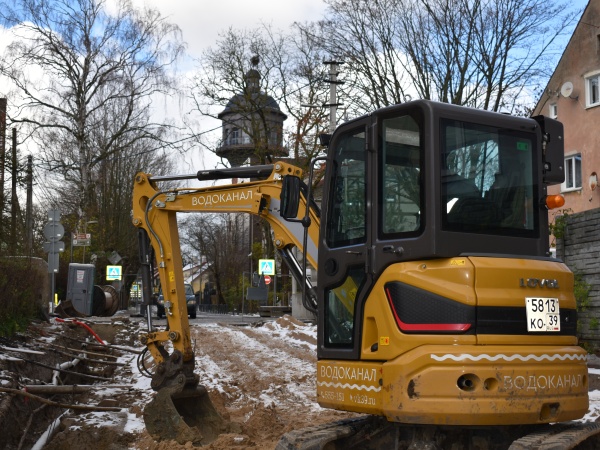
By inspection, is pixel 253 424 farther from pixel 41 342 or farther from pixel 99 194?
pixel 99 194

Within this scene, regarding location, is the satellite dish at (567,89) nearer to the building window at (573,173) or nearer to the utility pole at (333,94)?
the building window at (573,173)

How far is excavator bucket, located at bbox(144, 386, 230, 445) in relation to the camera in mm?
8836

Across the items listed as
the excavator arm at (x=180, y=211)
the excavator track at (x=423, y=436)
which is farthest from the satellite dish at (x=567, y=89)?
the excavator track at (x=423, y=436)

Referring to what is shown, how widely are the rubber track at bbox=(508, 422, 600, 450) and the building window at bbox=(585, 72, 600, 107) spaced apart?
25491 mm

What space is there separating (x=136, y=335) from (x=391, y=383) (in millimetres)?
19385

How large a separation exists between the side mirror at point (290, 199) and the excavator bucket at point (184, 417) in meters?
3.10

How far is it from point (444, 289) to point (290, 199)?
146 cm

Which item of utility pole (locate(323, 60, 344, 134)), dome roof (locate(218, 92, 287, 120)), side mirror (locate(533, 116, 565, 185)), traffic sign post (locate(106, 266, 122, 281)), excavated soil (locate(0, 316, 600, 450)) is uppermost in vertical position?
dome roof (locate(218, 92, 287, 120))

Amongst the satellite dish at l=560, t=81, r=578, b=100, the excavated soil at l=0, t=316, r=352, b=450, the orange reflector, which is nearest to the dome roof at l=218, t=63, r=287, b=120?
the satellite dish at l=560, t=81, r=578, b=100

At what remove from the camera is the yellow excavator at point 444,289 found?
5664 mm

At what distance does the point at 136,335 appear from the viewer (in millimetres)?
24453

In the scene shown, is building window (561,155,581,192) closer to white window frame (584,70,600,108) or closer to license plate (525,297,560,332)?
white window frame (584,70,600,108)

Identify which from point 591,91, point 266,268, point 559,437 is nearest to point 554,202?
point 559,437

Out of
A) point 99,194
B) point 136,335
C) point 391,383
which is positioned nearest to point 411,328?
point 391,383
